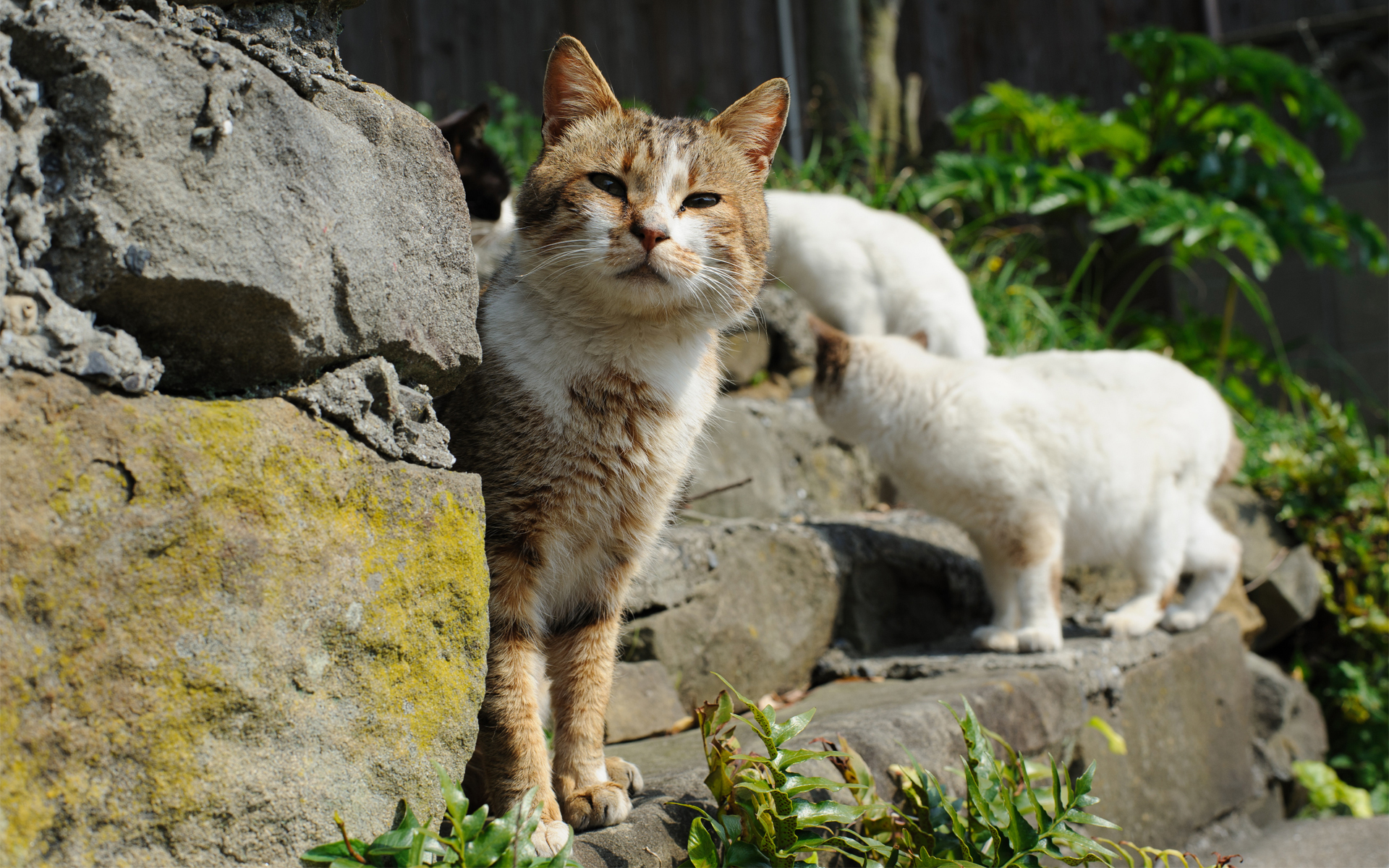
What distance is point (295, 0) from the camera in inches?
49.4

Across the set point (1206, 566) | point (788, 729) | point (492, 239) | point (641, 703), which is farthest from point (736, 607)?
point (1206, 566)

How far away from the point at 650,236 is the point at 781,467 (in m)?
2.45

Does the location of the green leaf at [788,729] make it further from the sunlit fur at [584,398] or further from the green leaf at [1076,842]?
the green leaf at [1076,842]

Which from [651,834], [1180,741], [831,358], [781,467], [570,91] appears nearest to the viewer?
[651,834]

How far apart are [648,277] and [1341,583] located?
15.7ft

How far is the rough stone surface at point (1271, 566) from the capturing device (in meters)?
4.73

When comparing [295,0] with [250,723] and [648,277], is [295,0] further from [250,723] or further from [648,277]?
[250,723]

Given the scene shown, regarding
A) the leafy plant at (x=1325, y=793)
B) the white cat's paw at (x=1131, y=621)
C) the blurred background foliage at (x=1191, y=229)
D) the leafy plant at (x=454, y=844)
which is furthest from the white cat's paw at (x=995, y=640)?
the blurred background foliage at (x=1191, y=229)

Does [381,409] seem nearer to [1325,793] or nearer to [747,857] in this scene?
[747,857]

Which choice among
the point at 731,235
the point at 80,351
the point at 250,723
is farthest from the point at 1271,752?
the point at 80,351

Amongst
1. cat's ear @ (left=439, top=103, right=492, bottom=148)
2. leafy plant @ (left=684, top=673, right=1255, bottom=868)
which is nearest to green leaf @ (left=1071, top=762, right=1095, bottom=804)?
leafy plant @ (left=684, top=673, right=1255, bottom=868)

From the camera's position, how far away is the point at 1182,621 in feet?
12.0

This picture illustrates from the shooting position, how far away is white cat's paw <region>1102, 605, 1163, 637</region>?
3359 mm

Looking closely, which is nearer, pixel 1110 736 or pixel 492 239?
pixel 1110 736
